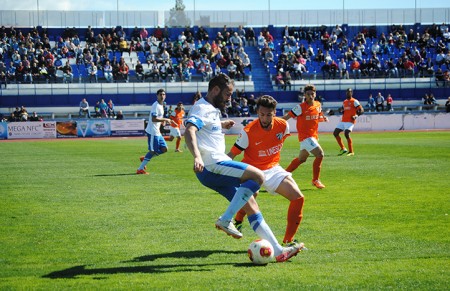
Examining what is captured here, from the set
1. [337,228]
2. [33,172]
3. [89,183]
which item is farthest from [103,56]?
[337,228]

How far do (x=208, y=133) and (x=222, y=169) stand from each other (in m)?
0.50

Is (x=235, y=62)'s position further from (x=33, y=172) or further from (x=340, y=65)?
(x=33, y=172)

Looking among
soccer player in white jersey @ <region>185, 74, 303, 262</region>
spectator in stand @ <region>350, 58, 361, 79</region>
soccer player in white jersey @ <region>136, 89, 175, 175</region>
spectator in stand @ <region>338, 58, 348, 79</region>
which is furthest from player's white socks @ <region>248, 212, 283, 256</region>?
spectator in stand @ <region>350, 58, 361, 79</region>

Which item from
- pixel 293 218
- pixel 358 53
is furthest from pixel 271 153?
pixel 358 53

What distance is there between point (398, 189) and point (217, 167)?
7478 mm

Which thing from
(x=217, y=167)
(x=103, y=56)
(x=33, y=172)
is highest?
(x=103, y=56)

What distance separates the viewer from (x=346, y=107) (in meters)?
28.0

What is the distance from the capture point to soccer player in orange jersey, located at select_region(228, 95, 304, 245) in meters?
8.42

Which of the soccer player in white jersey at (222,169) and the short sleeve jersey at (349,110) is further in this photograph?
the short sleeve jersey at (349,110)

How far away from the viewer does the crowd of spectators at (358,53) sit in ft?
185

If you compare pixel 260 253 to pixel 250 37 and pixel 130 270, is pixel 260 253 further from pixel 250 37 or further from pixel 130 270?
pixel 250 37

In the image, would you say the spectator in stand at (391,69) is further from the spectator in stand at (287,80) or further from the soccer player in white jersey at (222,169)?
the soccer player in white jersey at (222,169)

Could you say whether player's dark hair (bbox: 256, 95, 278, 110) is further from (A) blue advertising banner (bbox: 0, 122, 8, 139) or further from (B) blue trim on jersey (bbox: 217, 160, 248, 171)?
(A) blue advertising banner (bbox: 0, 122, 8, 139)

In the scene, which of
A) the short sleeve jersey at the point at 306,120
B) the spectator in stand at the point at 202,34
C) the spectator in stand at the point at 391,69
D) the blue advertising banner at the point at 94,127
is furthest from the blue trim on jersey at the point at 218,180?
the spectator in stand at the point at 202,34
